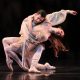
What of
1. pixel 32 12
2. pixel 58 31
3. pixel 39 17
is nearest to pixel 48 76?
pixel 58 31

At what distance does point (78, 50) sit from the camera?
9.03 meters

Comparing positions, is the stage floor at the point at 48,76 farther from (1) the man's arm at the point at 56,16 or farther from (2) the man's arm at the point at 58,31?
(1) the man's arm at the point at 56,16

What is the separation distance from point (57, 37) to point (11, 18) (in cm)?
307

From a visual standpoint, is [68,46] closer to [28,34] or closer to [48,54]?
[48,54]

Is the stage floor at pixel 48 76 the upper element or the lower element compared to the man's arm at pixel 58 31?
lower

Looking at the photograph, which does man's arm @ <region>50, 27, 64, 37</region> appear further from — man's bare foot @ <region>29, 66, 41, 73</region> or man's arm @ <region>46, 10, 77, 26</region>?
man's bare foot @ <region>29, 66, 41, 73</region>

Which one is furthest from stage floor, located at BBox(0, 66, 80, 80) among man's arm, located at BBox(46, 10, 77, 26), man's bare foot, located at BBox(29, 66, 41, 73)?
man's arm, located at BBox(46, 10, 77, 26)

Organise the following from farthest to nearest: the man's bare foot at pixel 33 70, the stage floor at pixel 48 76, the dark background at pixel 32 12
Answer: the dark background at pixel 32 12 < the man's bare foot at pixel 33 70 < the stage floor at pixel 48 76

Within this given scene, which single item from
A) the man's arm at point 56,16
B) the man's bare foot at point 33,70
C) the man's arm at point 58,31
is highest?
the man's arm at point 56,16

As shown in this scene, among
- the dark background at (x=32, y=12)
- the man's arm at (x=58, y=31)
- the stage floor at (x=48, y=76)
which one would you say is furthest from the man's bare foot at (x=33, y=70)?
the dark background at (x=32, y=12)

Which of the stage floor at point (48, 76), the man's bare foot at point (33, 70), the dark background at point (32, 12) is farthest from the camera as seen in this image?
the dark background at point (32, 12)

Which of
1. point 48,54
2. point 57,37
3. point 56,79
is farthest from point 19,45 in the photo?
point 48,54

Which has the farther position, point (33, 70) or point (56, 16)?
point (56, 16)

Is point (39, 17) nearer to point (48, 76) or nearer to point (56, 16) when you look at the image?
point (56, 16)
